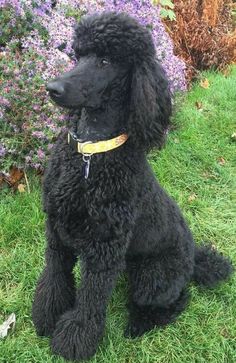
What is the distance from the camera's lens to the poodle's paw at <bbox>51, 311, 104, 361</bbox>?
2.36 meters

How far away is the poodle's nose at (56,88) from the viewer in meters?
1.73

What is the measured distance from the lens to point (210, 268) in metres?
2.82

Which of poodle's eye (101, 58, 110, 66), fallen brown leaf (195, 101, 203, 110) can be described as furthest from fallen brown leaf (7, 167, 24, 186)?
fallen brown leaf (195, 101, 203, 110)

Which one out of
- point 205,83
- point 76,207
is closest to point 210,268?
point 76,207

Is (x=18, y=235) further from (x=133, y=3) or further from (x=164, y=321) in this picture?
(x=133, y=3)

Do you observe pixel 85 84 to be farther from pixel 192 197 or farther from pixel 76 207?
pixel 192 197

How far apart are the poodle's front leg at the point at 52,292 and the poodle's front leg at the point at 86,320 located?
0.29ft

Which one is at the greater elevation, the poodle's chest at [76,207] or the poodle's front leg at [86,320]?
the poodle's chest at [76,207]

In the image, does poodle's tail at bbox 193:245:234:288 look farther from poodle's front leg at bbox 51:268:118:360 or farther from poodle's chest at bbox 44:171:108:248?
poodle's chest at bbox 44:171:108:248

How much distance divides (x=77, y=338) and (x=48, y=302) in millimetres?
263

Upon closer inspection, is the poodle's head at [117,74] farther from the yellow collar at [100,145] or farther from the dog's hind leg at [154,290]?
the dog's hind leg at [154,290]

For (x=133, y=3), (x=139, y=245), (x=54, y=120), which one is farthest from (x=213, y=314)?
(x=133, y=3)

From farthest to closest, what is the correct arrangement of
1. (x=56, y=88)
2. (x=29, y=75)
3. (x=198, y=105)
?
(x=198, y=105) < (x=29, y=75) < (x=56, y=88)

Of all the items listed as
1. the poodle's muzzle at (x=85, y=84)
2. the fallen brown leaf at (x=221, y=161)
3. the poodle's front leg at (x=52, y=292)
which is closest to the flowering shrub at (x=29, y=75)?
the poodle's front leg at (x=52, y=292)
